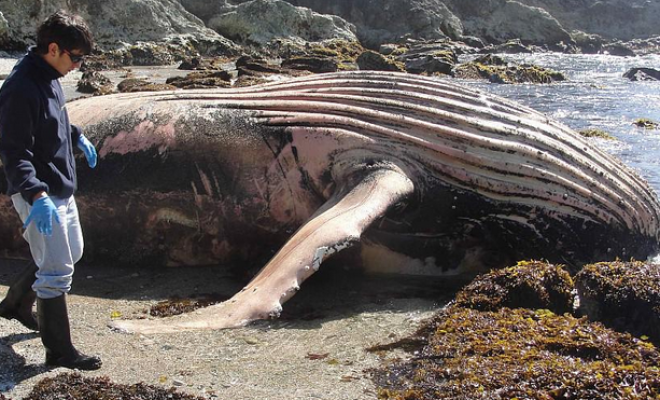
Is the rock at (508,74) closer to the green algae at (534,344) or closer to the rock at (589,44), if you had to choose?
the green algae at (534,344)

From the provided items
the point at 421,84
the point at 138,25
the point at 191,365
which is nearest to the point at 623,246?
the point at 421,84

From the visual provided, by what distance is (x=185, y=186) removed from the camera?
676 cm

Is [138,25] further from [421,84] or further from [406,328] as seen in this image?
[406,328]

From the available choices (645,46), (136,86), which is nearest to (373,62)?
(136,86)

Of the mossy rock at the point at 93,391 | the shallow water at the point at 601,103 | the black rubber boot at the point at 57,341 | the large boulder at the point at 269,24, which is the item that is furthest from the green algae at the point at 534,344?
the large boulder at the point at 269,24

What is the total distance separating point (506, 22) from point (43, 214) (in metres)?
71.0

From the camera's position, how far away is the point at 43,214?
407 cm

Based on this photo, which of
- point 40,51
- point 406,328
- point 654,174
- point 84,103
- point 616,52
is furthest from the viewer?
point 616,52

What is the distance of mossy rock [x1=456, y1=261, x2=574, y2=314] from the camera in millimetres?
5500

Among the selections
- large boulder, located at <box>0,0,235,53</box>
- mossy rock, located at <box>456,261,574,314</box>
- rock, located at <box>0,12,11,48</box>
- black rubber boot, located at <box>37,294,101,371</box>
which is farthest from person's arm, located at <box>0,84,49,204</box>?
large boulder, located at <box>0,0,235,53</box>

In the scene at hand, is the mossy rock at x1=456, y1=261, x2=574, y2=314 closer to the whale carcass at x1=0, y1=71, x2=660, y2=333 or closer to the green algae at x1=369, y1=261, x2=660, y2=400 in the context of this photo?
the green algae at x1=369, y1=261, x2=660, y2=400

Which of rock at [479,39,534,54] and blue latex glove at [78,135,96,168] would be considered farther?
rock at [479,39,534,54]

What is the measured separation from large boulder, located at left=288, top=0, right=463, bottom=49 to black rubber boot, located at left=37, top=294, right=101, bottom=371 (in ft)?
180

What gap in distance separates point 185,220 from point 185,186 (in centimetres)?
32
